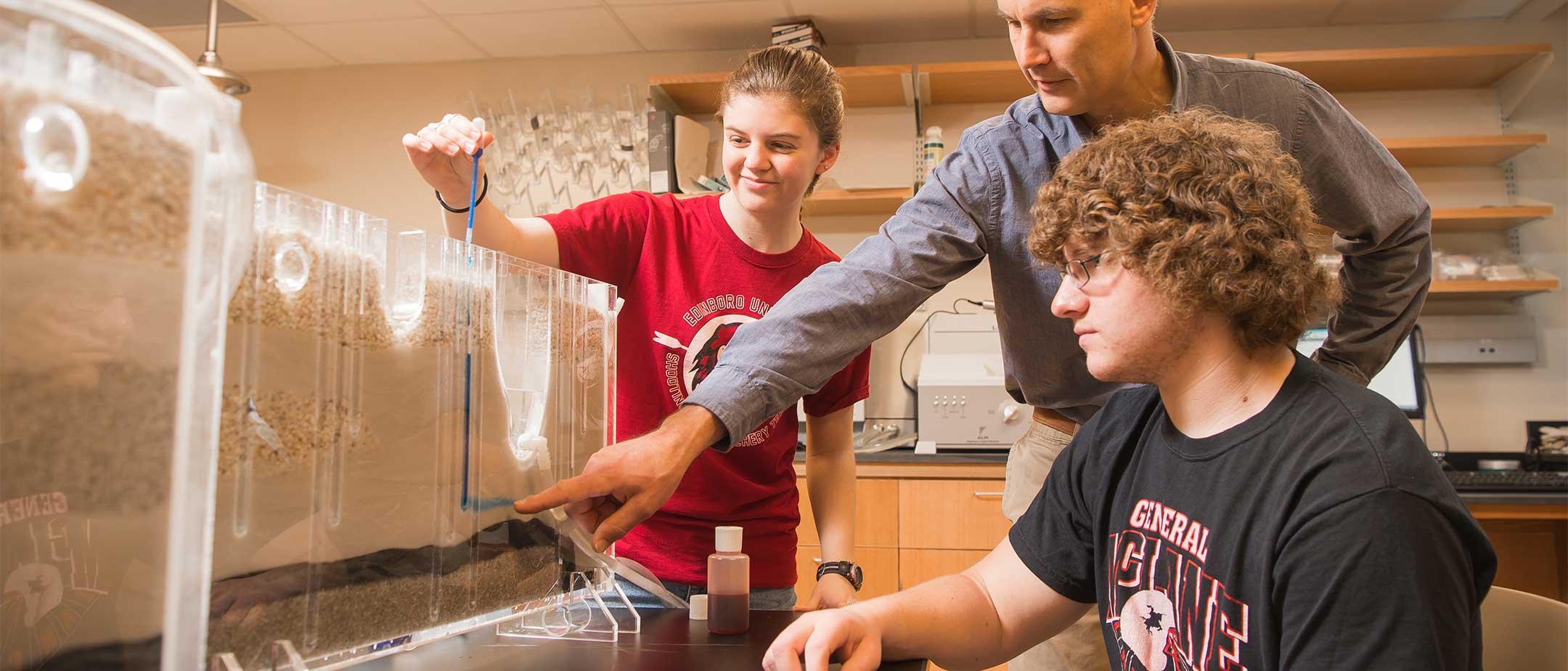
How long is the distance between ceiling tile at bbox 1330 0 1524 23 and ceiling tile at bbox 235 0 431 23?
3129 millimetres

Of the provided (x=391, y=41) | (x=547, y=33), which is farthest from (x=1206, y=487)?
(x=391, y=41)

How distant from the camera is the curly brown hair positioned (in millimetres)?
848

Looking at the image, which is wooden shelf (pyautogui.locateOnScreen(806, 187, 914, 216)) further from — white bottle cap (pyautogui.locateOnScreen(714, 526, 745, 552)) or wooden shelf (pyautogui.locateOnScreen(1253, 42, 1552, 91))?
white bottle cap (pyautogui.locateOnScreen(714, 526, 745, 552))

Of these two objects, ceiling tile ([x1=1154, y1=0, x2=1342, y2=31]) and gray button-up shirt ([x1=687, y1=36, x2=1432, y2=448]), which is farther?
ceiling tile ([x1=1154, y1=0, x2=1342, y2=31])

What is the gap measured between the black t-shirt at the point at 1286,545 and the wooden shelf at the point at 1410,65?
8.73ft

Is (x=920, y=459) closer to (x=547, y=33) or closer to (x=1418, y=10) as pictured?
(x=547, y=33)

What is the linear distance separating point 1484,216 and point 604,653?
3.32 meters

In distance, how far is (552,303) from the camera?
2.83ft

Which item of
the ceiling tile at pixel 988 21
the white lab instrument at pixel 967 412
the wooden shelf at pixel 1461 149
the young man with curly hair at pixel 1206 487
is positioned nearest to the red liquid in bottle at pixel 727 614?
the young man with curly hair at pixel 1206 487

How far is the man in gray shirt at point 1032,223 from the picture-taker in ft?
3.38

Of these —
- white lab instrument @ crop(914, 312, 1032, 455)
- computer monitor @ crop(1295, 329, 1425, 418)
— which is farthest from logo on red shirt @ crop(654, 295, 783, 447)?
computer monitor @ crop(1295, 329, 1425, 418)

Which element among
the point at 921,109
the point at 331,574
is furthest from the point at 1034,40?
the point at 921,109

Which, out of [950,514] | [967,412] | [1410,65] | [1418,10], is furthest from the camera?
[1418,10]

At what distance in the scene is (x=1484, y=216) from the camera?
3.10 m
